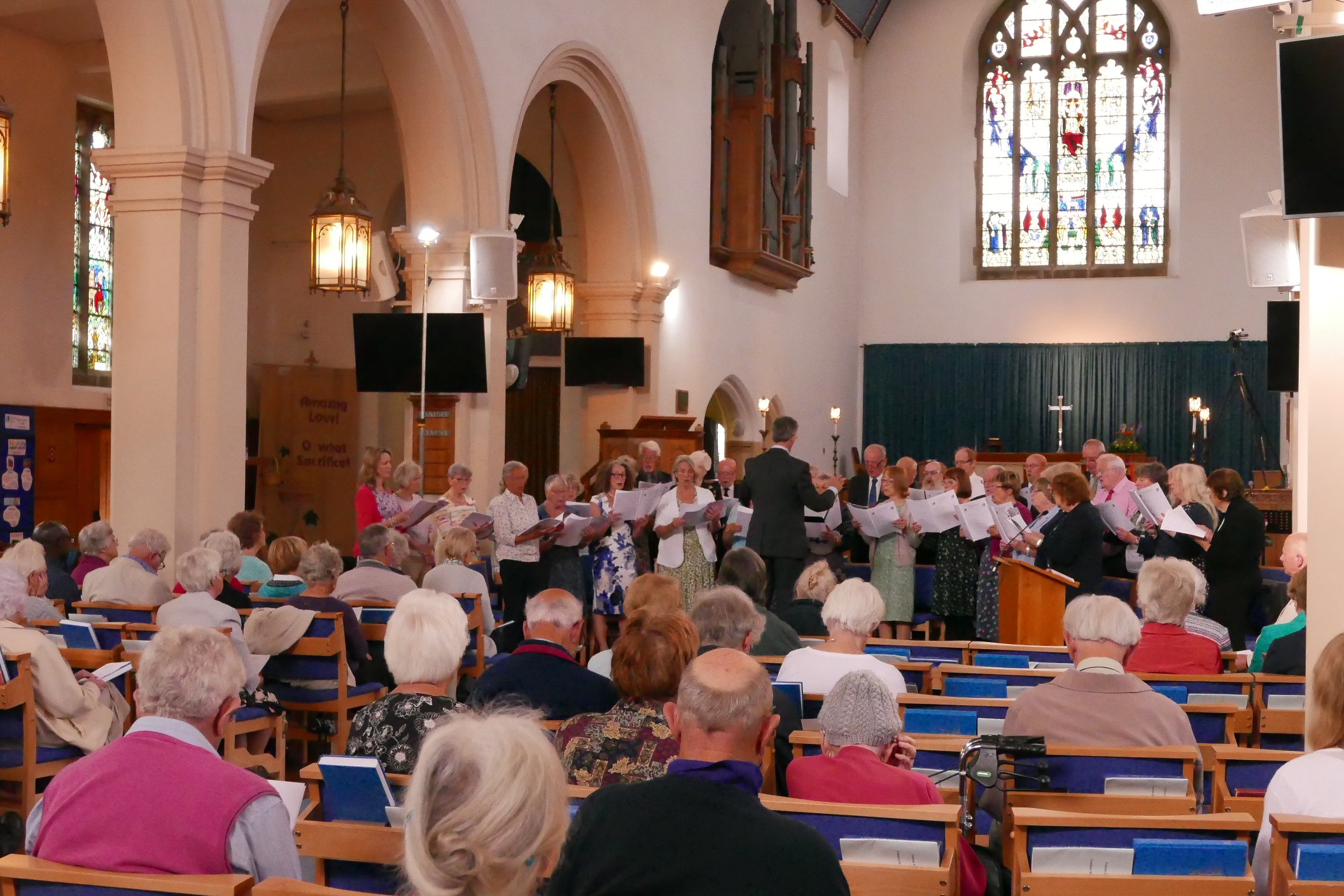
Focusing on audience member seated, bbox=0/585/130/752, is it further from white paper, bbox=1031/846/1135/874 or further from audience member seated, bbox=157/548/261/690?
white paper, bbox=1031/846/1135/874

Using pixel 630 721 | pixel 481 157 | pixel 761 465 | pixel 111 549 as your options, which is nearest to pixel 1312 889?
pixel 630 721

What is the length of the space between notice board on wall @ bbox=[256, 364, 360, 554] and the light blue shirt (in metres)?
12.1

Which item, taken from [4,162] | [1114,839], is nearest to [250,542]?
[4,162]

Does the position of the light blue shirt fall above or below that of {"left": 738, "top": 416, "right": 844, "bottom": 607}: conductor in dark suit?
below

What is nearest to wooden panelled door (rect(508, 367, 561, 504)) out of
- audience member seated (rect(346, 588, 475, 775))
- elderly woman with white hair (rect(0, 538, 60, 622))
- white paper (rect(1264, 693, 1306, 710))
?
elderly woman with white hair (rect(0, 538, 60, 622))

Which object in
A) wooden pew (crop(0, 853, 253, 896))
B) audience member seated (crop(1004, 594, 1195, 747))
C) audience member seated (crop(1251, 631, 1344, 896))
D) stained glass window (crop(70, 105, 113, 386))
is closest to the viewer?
wooden pew (crop(0, 853, 253, 896))

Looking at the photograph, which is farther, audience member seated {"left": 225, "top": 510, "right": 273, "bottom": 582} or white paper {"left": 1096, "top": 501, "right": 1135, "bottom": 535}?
white paper {"left": 1096, "top": 501, "right": 1135, "bottom": 535}

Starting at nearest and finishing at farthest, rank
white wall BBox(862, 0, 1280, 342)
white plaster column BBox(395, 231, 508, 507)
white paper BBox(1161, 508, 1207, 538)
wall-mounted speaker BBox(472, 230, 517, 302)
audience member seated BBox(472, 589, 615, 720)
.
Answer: audience member seated BBox(472, 589, 615, 720) → white paper BBox(1161, 508, 1207, 538) → wall-mounted speaker BBox(472, 230, 517, 302) → white plaster column BBox(395, 231, 508, 507) → white wall BBox(862, 0, 1280, 342)

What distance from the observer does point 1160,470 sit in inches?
338

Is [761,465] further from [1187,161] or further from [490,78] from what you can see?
[1187,161]

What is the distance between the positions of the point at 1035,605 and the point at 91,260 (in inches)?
352

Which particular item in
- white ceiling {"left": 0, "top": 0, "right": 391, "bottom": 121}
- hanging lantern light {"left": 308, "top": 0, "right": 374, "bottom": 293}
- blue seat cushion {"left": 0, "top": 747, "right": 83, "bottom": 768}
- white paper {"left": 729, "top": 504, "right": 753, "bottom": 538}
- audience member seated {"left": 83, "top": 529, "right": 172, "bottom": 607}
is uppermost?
white ceiling {"left": 0, "top": 0, "right": 391, "bottom": 121}

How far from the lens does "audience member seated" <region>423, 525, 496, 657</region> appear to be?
6.62 meters

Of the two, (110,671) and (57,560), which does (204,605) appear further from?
(57,560)
